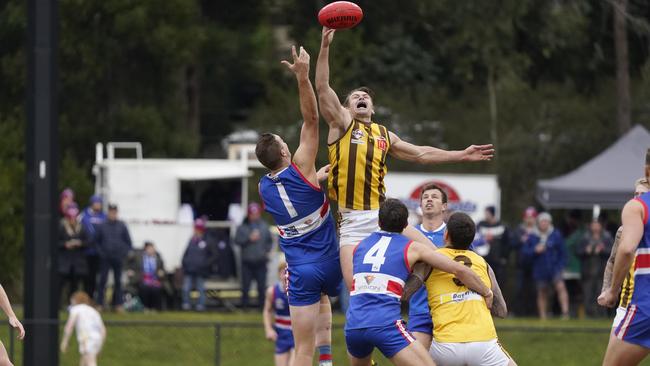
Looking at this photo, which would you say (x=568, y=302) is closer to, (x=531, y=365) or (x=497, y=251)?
(x=497, y=251)

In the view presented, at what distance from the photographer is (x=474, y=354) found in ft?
36.3

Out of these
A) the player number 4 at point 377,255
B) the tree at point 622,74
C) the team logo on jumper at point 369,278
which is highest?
the tree at point 622,74

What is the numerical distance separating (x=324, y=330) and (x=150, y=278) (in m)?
11.7

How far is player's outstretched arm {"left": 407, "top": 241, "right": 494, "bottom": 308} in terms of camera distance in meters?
11.0

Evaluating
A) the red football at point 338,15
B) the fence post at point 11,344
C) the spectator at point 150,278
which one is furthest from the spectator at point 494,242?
the red football at point 338,15

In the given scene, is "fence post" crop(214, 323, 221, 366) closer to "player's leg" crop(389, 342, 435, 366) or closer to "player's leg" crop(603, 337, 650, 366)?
"player's leg" crop(389, 342, 435, 366)

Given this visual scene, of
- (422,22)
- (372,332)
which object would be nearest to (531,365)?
(372,332)

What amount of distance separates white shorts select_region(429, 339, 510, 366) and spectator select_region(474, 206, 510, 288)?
12.8m

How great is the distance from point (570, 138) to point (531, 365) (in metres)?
13.9

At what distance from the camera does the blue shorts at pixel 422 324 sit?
462 inches

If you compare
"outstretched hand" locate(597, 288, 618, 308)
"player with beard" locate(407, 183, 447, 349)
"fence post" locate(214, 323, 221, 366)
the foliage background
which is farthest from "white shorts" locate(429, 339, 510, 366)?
the foliage background

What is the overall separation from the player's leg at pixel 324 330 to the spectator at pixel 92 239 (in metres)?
11.4

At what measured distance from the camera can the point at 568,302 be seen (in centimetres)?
2511

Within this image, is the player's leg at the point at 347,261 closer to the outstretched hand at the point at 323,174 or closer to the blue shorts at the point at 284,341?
the outstretched hand at the point at 323,174
